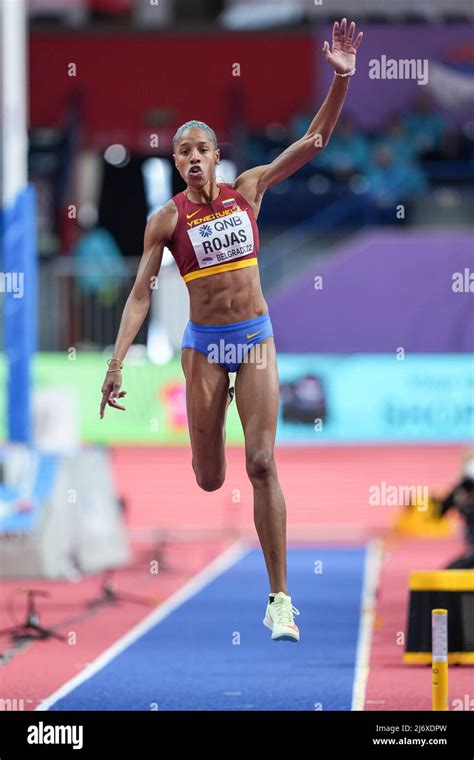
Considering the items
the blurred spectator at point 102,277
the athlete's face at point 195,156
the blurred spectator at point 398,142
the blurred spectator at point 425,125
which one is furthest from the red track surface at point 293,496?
the athlete's face at point 195,156

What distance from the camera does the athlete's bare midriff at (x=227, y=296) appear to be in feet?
29.5

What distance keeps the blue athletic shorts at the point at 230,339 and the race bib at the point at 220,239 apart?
0.36m

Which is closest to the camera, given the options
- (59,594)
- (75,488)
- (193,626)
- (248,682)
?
(248,682)

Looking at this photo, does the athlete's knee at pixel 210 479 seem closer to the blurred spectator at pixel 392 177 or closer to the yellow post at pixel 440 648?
the yellow post at pixel 440 648

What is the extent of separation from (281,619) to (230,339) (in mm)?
1537

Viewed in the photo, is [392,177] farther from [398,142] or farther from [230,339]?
[230,339]

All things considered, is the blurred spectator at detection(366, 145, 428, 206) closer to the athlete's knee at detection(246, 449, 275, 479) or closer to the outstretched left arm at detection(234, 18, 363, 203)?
the outstretched left arm at detection(234, 18, 363, 203)

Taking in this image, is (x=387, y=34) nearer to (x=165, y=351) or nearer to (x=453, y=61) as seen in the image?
(x=453, y=61)

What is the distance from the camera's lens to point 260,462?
8.77 m

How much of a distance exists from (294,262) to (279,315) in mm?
1679

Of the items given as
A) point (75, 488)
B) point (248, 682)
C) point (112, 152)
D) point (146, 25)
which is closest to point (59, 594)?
point (75, 488)

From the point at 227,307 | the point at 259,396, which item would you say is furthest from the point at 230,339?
the point at 259,396

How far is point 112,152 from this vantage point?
1130 inches

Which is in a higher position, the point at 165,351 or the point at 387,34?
the point at 387,34
